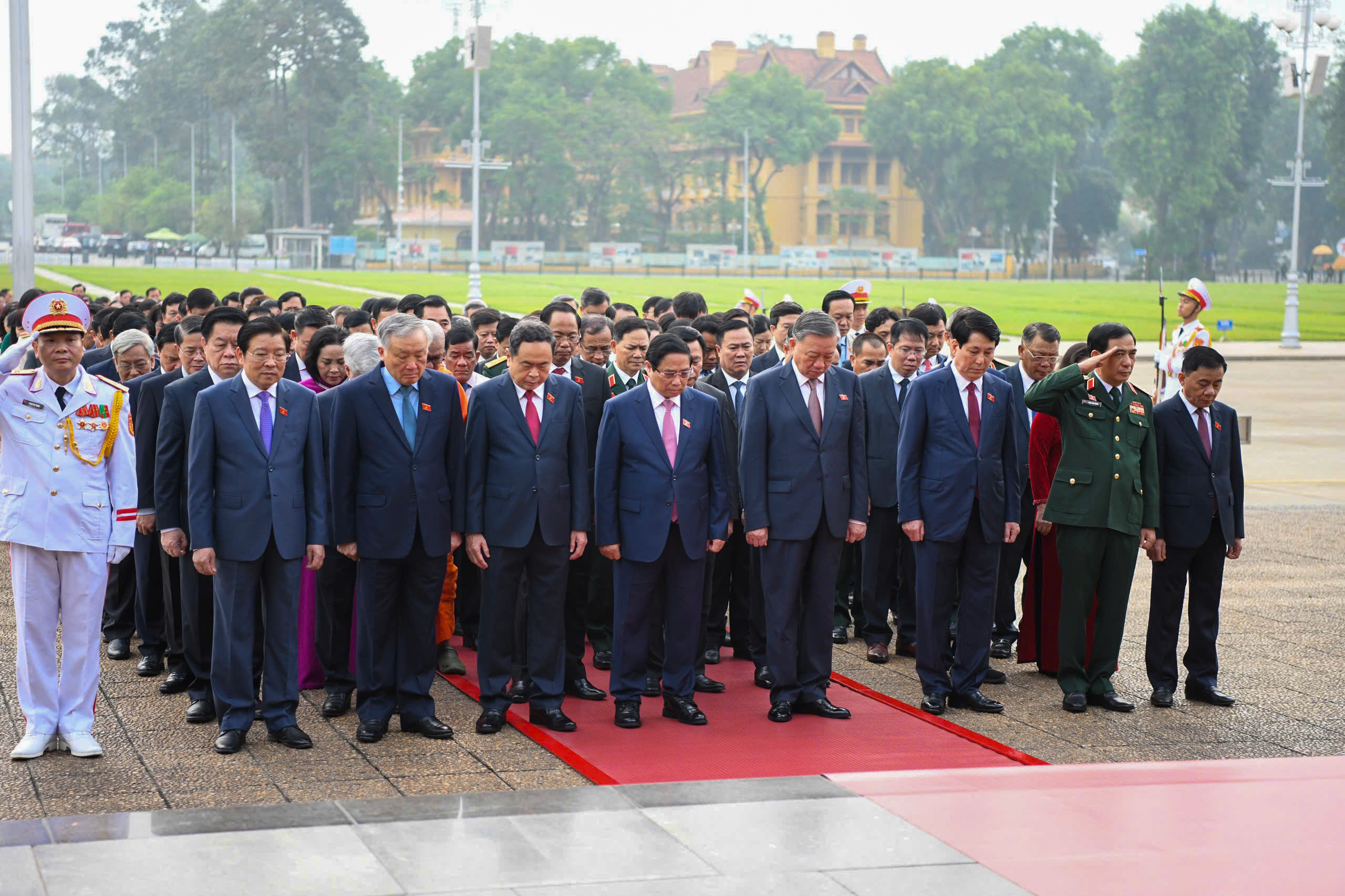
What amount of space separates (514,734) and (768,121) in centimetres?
8783

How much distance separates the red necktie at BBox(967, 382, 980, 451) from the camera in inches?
294

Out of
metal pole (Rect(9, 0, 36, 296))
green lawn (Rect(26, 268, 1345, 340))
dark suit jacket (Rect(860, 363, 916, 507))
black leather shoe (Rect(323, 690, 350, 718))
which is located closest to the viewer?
black leather shoe (Rect(323, 690, 350, 718))

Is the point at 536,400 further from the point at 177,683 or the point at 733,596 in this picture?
the point at 177,683

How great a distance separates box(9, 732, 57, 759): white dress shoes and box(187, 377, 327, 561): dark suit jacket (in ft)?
3.35

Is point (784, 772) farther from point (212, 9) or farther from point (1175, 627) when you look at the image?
point (212, 9)

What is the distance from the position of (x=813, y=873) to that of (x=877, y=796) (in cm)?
90

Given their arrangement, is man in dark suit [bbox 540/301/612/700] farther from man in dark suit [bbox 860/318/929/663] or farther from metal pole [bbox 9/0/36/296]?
metal pole [bbox 9/0/36/296]

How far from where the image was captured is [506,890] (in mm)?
4785

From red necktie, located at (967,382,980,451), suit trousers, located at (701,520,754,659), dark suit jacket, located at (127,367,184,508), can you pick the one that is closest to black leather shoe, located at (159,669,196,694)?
dark suit jacket, located at (127,367,184,508)

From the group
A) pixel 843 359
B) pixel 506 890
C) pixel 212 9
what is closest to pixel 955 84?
pixel 212 9

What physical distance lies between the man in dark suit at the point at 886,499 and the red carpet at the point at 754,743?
3.26 feet

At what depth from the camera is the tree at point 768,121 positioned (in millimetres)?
91250

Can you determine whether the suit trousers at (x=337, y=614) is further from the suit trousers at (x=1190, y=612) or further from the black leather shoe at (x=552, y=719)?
the suit trousers at (x=1190, y=612)

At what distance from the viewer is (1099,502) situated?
738 centimetres
